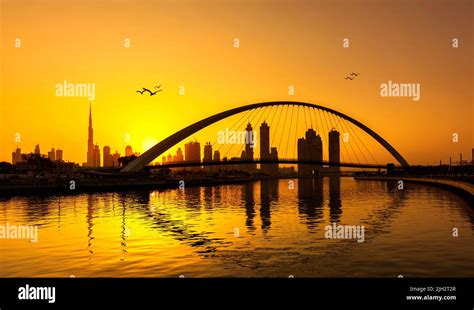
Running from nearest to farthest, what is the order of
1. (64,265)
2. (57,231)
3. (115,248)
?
1. (64,265)
2. (115,248)
3. (57,231)

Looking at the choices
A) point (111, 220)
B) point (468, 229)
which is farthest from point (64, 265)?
point (468, 229)

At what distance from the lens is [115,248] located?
2162 cm

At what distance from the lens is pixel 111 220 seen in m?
34.8

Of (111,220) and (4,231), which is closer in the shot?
(4,231)
